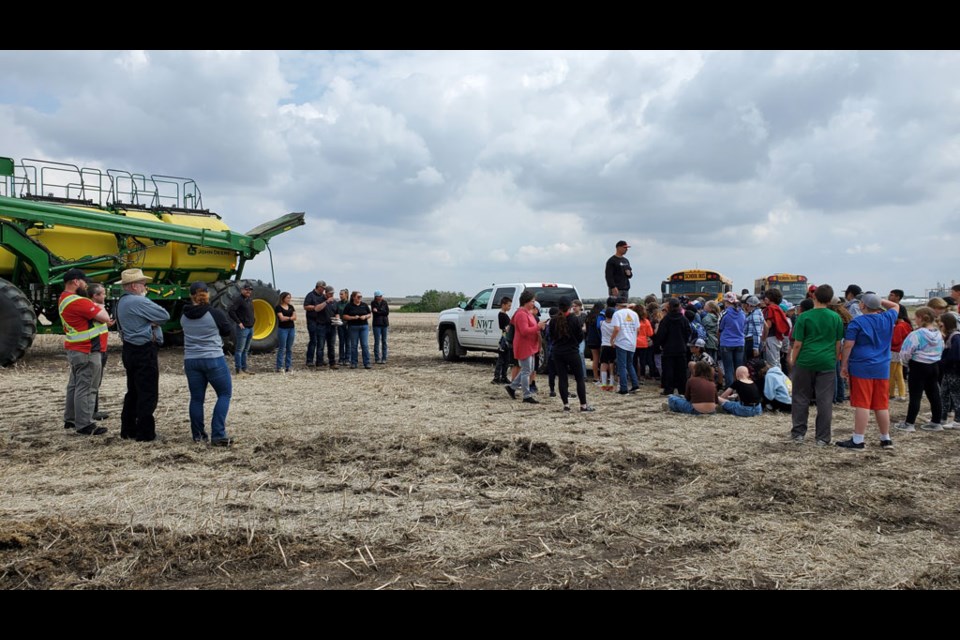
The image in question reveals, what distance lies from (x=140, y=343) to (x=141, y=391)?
1.72 feet

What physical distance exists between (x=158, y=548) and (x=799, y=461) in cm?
573

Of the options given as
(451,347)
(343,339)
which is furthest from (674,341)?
(343,339)

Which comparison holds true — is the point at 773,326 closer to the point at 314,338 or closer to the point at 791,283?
the point at 314,338

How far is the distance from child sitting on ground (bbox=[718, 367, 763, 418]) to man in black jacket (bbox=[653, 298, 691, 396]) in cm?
139

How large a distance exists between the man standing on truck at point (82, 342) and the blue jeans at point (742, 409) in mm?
7855

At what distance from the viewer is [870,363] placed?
7.56 meters

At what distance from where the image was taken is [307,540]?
15.3 feet

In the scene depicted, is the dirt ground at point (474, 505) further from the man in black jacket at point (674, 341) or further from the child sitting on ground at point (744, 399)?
the man in black jacket at point (674, 341)

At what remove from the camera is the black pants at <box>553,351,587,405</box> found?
387 inches

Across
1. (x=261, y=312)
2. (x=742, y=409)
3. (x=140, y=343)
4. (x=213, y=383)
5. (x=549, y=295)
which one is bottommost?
(x=742, y=409)

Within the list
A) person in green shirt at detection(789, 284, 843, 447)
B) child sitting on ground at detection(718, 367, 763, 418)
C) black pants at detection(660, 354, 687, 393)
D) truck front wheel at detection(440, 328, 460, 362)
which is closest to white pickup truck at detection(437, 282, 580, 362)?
truck front wheel at detection(440, 328, 460, 362)

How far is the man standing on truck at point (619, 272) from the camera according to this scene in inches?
506

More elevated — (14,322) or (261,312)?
(261,312)

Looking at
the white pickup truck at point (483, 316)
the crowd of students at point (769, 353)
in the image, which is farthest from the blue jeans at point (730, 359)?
the white pickup truck at point (483, 316)
